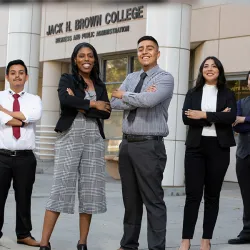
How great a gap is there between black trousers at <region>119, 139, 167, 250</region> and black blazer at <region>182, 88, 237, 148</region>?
540mm

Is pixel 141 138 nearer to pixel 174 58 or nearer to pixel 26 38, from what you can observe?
pixel 174 58

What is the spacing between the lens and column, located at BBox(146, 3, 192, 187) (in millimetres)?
10781

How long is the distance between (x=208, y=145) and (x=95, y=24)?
14.1m

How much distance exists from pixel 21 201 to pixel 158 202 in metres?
1.55

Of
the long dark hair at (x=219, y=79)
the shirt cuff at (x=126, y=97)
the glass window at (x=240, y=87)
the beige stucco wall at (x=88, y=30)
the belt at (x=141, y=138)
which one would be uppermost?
the beige stucco wall at (x=88, y=30)

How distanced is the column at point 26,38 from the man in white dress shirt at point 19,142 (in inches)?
332

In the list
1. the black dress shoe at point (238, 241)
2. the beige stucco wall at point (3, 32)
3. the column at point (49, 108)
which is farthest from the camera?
the beige stucco wall at point (3, 32)

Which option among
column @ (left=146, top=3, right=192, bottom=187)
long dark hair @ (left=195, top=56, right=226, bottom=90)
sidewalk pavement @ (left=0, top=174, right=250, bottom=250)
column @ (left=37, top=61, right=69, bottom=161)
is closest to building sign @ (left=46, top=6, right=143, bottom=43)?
column @ (left=37, top=61, right=69, bottom=161)

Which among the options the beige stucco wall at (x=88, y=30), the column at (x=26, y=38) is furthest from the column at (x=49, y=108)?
the column at (x=26, y=38)

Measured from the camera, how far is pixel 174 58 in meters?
10.9

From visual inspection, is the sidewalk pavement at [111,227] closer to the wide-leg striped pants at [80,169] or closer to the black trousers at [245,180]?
the black trousers at [245,180]

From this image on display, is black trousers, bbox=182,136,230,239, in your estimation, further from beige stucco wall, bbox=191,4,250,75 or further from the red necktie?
beige stucco wall, bbox=191,4,250,75

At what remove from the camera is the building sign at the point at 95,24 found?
1748 centimetres

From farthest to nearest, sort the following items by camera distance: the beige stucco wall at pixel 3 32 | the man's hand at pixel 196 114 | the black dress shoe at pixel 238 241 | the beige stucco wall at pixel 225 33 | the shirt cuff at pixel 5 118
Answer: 1. the beige stucco wall at pixel 3 32
2. the beige stucco wall at pixel 225 33
3. the black dress shoe at pixel 238 241
4. the shirt cuff at pixel 5 118
5. the man's hand at pixel 196 114
